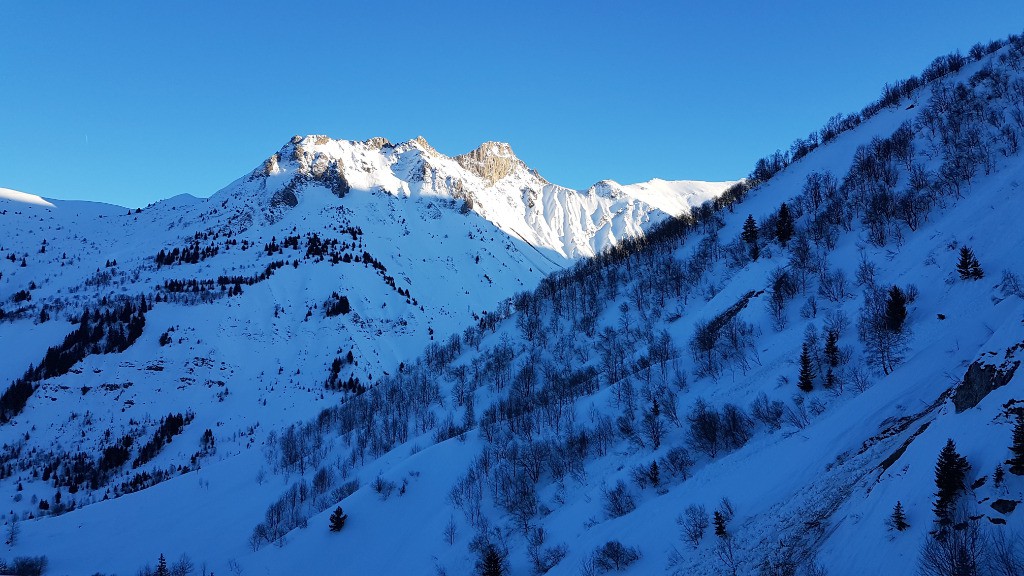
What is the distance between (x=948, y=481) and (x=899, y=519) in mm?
1528

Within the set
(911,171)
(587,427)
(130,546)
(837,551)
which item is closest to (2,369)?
(130,546)

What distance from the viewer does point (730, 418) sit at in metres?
30.7

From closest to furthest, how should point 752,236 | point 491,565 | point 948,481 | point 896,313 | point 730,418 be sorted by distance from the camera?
point 948,481 < point 491,565 < point 730,418 < point 896,313 < point 752,236

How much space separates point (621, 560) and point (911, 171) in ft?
192

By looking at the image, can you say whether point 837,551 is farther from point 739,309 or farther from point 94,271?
point 94,271

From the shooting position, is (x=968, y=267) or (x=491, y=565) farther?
(x=968, y=267)

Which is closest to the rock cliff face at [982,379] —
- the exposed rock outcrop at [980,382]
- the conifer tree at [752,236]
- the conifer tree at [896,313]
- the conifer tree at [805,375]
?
the exposed rock outcrop at [980,382]

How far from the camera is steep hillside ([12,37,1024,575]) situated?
14594mm

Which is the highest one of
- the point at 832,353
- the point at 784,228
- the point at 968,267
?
the point at 784,228

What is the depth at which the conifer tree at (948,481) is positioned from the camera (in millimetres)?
11469

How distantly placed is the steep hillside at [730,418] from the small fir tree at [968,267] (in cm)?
13

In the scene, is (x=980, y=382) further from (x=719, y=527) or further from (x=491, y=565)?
(x=491, y=565)

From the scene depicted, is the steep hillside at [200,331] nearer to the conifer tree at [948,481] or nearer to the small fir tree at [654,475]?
the small fir tree at [654,475]

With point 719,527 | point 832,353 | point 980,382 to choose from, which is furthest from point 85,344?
point 980,382
